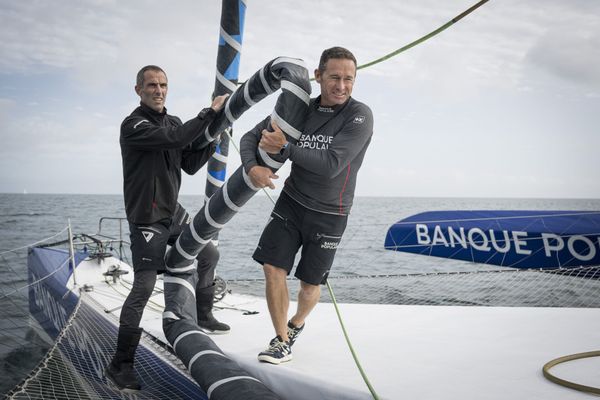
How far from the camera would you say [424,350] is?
2693 millimetres

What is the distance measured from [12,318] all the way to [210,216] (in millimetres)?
6449

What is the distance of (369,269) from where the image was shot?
15266mm

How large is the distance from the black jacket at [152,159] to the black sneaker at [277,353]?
1.03 metres

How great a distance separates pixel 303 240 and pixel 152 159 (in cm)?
104

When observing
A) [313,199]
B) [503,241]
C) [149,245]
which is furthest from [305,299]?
[503,241]

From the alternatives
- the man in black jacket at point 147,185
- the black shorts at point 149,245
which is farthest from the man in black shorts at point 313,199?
the black shorts at point 149,245

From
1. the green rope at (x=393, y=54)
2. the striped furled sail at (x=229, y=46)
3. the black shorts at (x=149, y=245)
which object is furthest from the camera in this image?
the striped furled sail at (x=229, y=46)

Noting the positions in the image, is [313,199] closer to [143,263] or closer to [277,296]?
[277,296]

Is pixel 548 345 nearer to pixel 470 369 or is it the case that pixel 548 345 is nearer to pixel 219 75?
pixel 470 369

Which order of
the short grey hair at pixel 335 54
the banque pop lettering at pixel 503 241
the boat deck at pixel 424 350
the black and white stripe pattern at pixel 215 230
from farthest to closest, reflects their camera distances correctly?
the banque pop lettering at pixel 503 241 < the short grey hair at pixel 335 54 < the black and white stripe pattern at pixel 215 230 < the boat deck at pixel 424 350

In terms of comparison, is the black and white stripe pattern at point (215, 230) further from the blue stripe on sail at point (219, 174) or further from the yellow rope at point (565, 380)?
the yellow rope at point (565, 380)

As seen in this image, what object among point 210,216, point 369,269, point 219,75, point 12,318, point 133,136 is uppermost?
point 219,75

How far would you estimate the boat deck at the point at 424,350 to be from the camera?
2.17 m

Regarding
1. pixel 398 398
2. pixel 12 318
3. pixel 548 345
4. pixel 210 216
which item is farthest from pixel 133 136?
pixel 12 318
